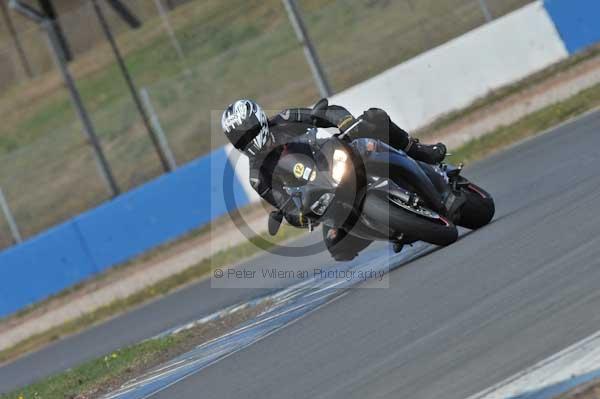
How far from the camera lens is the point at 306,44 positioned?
1842 centimetres

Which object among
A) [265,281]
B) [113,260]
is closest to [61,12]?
[113,260]

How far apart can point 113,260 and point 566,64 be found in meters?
8.09

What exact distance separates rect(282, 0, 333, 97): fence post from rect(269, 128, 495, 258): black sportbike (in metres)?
9.49

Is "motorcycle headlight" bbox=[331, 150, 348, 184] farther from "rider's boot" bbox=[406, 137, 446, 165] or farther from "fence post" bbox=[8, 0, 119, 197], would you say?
"fence post" bbox=[8, 0, 119, 197]

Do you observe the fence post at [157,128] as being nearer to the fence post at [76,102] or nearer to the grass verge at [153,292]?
the fence post at [76,102]

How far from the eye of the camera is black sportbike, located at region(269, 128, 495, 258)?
340 inches

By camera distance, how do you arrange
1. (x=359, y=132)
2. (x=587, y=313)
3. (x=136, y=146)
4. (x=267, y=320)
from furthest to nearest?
(x=136, y=146) < (x=267, y=320) < (x=359, y=132) < (x=587, y=313)

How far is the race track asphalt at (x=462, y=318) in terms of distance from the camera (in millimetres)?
5598

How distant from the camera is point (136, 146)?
22.7 metres

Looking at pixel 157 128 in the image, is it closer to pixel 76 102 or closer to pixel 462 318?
pixel 76 102

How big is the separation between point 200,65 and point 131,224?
388cm

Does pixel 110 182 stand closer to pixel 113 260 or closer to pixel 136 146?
pixel 113 260

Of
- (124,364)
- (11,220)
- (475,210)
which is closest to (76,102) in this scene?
(11,220)

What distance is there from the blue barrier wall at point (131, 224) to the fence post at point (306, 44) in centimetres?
201
